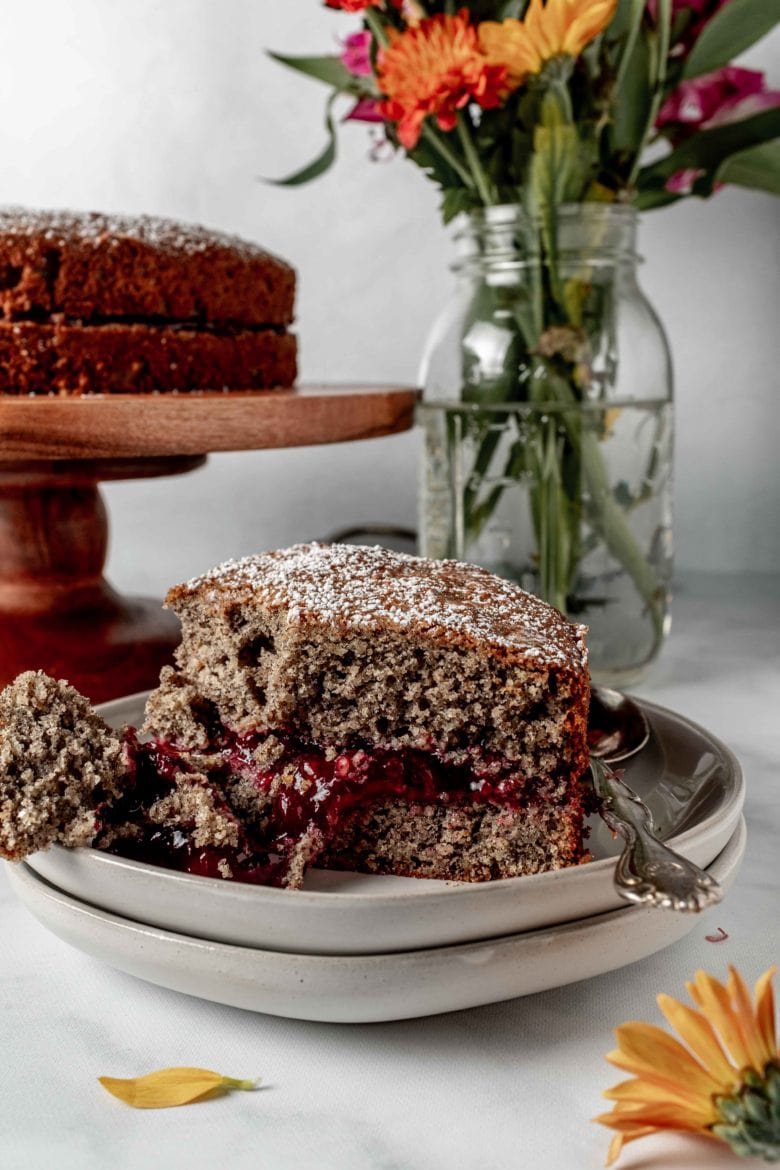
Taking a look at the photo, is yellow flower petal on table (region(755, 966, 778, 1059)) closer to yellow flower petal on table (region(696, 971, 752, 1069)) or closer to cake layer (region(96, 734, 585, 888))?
yellow flower petal on table (region(696, 971, 752, 1069))

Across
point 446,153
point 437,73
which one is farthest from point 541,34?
point 446,153

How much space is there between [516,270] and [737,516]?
34.8 inches

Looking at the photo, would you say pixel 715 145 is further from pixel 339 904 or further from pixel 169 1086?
pixel 169 1086

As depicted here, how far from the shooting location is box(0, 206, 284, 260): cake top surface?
142 centimetres

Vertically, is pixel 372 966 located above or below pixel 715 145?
below

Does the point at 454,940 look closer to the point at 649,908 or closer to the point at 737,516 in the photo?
the point at 649,908

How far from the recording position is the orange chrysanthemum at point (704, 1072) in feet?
2.04


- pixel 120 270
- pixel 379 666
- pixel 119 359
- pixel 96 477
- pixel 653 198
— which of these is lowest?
pixel 379 666

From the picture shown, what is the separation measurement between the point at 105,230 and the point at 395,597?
2.53 ft

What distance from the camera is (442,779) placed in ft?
3.02

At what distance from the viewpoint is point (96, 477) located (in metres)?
1.51

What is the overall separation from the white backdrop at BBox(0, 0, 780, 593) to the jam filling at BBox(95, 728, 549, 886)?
1333mm

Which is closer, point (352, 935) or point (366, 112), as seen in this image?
point (352, 935)

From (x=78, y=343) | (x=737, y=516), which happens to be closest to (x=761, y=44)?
(x=737, y=516)
